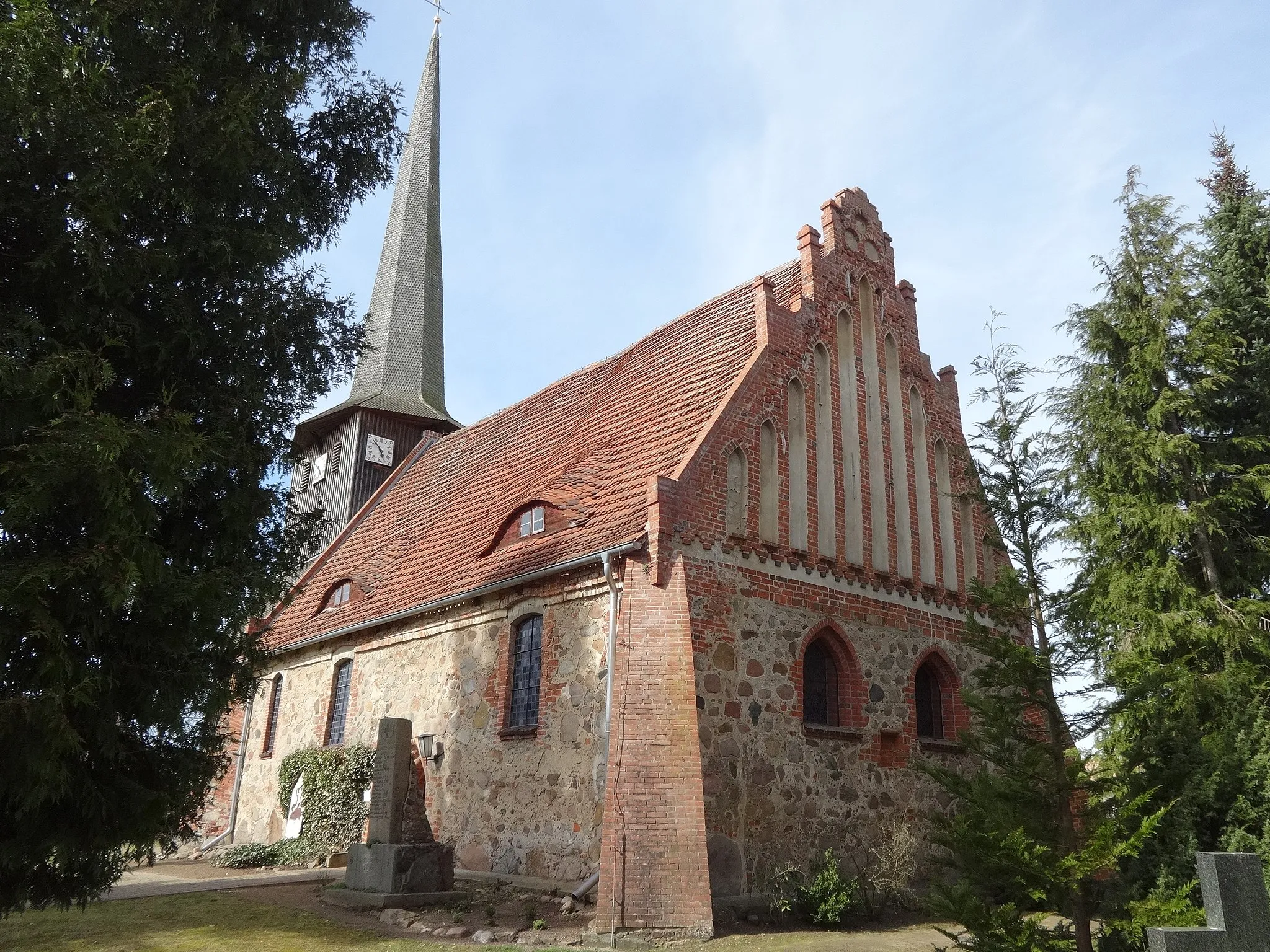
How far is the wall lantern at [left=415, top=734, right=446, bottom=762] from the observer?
14.5 m

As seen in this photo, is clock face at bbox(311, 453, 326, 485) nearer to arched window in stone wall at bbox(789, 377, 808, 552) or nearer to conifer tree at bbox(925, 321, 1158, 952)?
arched window in stone wall at bbox(789, 377, 808, 552)

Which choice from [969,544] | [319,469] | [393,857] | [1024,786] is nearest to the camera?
[1024,786]

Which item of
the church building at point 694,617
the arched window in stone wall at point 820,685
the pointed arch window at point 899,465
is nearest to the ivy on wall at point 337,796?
the church building at point 694,617

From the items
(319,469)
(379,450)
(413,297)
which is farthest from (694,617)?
(413,297)

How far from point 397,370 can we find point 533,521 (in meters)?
14.1

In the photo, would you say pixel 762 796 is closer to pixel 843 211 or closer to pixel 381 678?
pixel 381 678

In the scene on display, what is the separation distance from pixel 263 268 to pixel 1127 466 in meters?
12.8

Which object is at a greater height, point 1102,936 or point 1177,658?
point 1177,658

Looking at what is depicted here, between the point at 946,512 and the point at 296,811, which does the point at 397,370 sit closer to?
the point at 296,811

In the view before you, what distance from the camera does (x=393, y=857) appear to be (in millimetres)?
11906

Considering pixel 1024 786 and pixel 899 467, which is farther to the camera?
pixel 899 467

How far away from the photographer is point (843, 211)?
15.9m

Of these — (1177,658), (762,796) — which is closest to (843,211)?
(1177,658)

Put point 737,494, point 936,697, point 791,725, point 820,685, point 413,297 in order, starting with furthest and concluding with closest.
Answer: point 413,297 < point 936,697 < point 820,685 < point 737,494 < point 791,725
